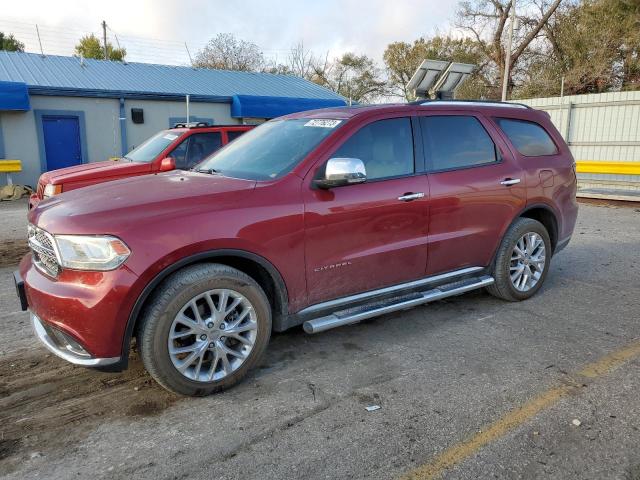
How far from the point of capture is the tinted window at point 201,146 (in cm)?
850

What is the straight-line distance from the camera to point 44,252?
3.10 m

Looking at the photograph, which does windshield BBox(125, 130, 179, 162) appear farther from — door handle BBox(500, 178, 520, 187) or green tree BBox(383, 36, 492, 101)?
green tree BBox(383, 36, 492, 101)

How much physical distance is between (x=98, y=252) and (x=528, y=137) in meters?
4.21

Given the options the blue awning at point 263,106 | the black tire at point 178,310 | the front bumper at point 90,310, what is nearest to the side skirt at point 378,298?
the black tire at point 178,310

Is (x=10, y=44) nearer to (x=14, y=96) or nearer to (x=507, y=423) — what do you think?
(x=14, y=96)

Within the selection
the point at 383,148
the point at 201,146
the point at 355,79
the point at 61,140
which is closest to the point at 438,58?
the point at 355,79

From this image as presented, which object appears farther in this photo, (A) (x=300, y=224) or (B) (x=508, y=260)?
(B) (x=508, y=260)

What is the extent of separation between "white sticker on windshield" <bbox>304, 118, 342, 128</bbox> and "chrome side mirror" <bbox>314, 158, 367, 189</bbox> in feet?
→ 1.66

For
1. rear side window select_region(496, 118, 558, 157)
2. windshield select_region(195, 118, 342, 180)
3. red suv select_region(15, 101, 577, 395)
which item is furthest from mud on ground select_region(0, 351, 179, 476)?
rear side window select_region(496, 118, 558, 157)

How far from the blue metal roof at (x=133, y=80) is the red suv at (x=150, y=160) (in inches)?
370

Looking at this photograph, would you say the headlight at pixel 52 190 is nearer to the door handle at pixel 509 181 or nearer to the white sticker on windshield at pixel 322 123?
the white sticker on windshield at pixel 322 123

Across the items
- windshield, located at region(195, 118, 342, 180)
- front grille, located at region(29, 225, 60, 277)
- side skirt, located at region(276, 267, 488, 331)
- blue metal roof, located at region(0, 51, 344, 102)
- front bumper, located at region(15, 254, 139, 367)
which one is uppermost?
blue metal roof, located at region(0, 51, 344, 102)

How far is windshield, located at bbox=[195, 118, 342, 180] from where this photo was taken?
12.2 ft

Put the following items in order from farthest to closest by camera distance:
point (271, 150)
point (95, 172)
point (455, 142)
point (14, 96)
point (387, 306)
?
point (14, 96)
point (95, 172)
point (455, 142)
point (271, 150)
point (387, 306)
